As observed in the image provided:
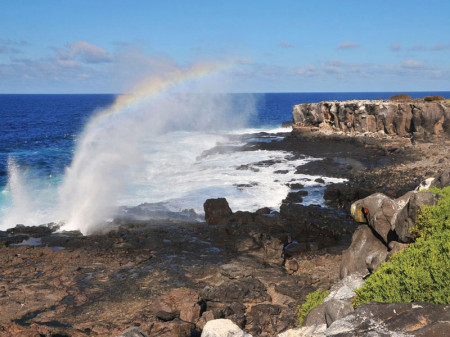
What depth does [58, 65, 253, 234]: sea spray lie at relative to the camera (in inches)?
1267

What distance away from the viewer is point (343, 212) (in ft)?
98.7

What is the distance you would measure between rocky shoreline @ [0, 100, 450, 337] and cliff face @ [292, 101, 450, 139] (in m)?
25.8

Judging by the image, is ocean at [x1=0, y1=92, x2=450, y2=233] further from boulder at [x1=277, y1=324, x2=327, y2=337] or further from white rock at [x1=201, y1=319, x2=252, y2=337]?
boulder at [x1=277, y1=324, x2=327, y2=337]

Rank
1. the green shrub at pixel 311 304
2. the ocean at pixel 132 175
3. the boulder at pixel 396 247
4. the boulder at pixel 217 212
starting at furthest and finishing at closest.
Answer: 1. the ocean at pixel 132 175
2. the boulder at pixel 217 212
3. the green shrub at pixel 311 304
4. the boulder at pixel 396 247

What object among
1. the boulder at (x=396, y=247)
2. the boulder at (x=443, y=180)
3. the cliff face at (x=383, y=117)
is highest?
the cliff face at (x=383, y=117)

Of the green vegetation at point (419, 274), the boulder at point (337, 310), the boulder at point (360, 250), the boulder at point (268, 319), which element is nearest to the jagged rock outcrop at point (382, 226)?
the boulder at point (360, 250)

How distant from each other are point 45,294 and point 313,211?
18.5 metres

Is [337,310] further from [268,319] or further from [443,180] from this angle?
[443,180]

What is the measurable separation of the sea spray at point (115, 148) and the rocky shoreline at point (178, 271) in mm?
4856

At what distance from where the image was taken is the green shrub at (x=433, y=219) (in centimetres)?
1162

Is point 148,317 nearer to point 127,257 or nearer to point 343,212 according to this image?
point 127,257

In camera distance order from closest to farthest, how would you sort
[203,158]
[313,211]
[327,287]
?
[327,287]
[313,211]
[203,158]

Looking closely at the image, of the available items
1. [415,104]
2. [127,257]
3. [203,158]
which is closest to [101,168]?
[203,158]

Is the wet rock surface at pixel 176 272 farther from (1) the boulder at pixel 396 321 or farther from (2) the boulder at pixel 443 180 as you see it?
(1) the boulder at pixel 396 321
